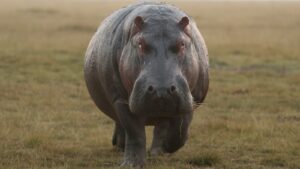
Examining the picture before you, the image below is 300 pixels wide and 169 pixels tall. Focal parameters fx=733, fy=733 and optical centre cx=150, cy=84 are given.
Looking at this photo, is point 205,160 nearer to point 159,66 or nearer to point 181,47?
point 181,47

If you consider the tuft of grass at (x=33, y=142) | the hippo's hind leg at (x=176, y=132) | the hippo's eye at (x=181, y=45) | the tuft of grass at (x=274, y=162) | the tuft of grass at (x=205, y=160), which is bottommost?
the tuft of grass at (x=33, y=142)

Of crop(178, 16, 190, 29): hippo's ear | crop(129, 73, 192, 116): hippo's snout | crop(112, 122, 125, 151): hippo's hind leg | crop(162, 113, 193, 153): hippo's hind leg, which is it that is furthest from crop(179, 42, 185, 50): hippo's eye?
crop(112, 122, 125, 151): hippo's hind leg

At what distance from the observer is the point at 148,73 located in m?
4.80

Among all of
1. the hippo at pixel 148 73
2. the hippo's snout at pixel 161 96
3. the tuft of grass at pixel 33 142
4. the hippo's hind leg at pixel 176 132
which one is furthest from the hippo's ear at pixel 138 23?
the tuft of grass at pixel 33 142

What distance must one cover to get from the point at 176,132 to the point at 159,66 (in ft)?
3.12

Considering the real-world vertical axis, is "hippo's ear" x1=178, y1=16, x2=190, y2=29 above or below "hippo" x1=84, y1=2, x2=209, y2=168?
above

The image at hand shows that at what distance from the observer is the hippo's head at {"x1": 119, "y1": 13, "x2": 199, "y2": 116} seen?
4.73 m

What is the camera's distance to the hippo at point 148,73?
188 inches

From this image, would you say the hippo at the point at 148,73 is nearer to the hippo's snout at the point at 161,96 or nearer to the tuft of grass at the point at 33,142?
the hippo's snout at the point at 161,96

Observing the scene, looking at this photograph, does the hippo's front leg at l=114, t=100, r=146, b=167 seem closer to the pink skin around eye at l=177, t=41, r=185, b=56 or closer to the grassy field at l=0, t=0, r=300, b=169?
the grassy field at l=0, t=0, r=300, b=169

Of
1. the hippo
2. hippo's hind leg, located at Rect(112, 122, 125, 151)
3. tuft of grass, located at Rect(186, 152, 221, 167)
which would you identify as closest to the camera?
the hippo

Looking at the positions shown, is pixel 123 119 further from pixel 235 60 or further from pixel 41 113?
pixel 235 60

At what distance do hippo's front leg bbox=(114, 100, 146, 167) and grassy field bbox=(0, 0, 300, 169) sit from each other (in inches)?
8.3

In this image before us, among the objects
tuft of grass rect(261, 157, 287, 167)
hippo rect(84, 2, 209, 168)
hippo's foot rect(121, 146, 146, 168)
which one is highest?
hippo rect(84, 2, 209, 168)
